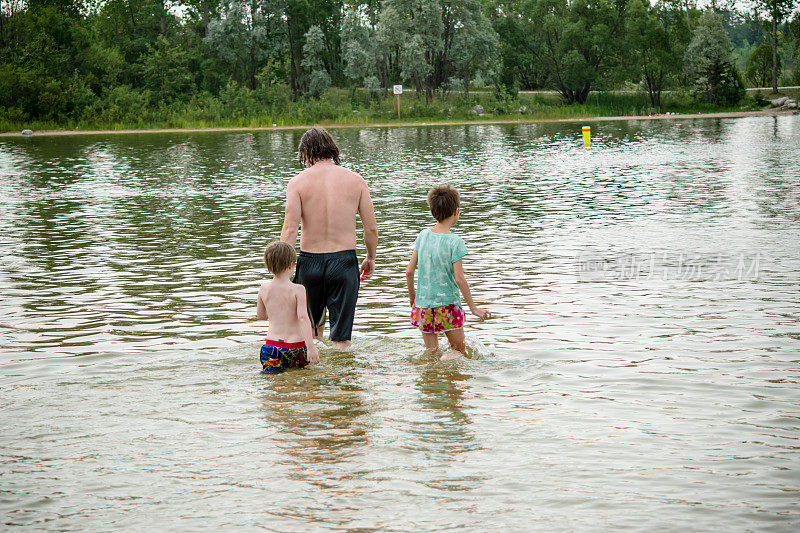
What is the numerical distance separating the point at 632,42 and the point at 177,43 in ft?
132

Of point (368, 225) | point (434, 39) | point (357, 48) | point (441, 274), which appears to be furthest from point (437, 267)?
point (357, 48)

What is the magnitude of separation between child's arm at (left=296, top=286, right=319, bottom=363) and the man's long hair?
1.16 m

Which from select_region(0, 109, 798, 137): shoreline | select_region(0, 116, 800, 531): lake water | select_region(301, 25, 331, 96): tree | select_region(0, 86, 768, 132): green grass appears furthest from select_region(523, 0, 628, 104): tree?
select_region(0, 116, 800, 531): lake water

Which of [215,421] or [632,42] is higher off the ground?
[632,42]

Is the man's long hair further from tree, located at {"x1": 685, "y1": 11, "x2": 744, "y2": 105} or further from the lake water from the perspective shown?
tree, located at {"x1": 685, "y1": 11, "x2": 744, "y2": 105}

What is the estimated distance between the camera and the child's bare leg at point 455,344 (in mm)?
7977

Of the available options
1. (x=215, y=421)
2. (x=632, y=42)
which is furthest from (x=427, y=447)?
Result: (x=632, y=42)

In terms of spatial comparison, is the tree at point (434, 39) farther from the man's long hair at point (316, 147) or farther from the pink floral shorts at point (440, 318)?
the pink floral shorts at point (440, 318)

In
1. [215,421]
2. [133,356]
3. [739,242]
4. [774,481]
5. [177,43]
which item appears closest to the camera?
[774,481]

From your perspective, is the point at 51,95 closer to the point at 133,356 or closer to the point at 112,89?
the point at 112,89

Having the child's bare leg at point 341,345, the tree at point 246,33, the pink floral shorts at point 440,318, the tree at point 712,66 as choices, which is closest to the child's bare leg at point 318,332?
the child's bare leg at point 341,345

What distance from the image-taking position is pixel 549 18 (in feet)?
259

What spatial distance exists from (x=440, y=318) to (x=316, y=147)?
1.84 meters

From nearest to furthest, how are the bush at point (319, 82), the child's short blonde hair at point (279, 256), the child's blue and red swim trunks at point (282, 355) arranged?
the child's short blonde hair at point (279, 256) < the child's blue and red swim trunks at point (282, 355) < the bush at point (319, 82)
